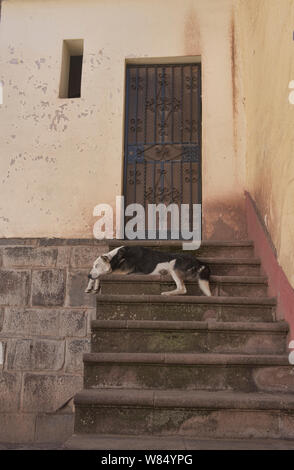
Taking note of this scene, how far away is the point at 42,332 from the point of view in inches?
187

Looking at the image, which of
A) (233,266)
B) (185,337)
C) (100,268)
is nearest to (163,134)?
(233,266)

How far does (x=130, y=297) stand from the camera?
3777 millimetres

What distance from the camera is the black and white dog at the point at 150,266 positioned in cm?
417

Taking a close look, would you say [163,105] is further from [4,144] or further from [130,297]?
[130,297]

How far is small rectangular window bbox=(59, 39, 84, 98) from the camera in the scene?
20.1 feet

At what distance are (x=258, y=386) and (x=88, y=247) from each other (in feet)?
8.00

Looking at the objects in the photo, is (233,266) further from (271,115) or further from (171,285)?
(271,115)

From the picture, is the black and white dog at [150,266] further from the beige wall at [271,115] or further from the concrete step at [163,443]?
the concrete step at [163,443]

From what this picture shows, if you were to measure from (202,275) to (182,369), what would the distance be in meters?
1.17

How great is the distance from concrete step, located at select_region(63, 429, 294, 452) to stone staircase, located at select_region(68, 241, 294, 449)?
0.03 meters

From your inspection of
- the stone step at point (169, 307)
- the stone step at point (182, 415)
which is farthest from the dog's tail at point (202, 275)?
the stone step at point (182, 415)

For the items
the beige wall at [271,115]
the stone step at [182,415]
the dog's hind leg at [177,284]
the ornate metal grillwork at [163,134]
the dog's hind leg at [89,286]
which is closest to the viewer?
the stone step at [182,415]

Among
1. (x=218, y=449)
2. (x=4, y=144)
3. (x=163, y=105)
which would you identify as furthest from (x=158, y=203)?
(x=218, y=449)

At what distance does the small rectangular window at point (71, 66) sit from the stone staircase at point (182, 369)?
10.6 feet
